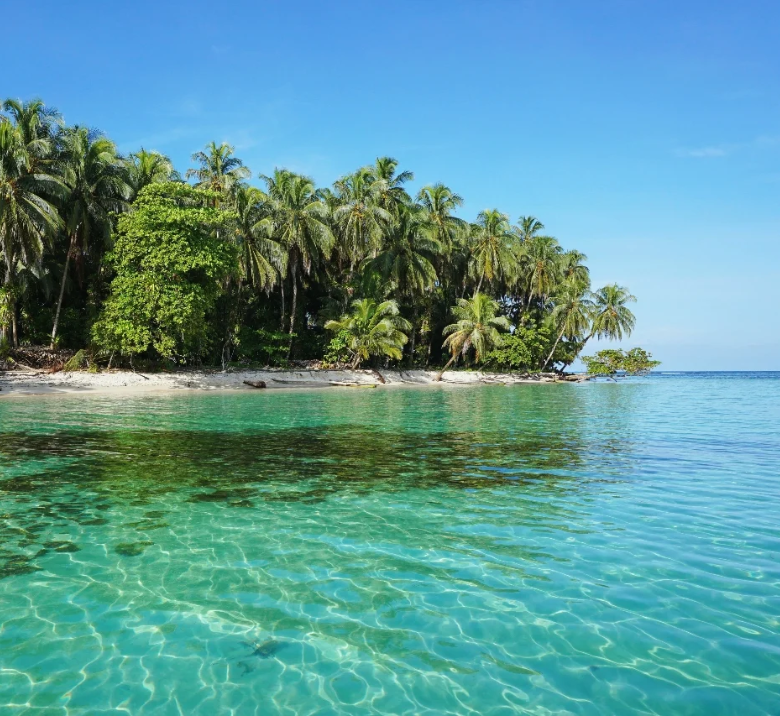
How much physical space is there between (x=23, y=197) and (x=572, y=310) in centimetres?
4413

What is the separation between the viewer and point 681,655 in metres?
3.75

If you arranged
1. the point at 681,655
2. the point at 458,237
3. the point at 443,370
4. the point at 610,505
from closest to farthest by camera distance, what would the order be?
1. the point at 681,655
2. the point at 610,505
3. the point at 443,370
4. the point at 458,237

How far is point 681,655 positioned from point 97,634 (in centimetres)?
407

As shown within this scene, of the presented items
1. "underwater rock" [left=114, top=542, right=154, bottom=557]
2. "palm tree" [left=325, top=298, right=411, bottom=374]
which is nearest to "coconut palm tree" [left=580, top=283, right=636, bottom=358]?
"palm tree" [left=325, top=298, right=411, bottom=374]

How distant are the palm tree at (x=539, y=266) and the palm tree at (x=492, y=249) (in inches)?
115

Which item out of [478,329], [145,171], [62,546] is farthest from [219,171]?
[62,546]

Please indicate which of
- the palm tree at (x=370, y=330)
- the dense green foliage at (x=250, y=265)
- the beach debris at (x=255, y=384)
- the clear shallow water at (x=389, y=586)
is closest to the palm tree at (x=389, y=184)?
the dense green foliage at (x=250, y=265)

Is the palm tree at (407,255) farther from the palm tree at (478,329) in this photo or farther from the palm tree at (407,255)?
the palm tree at (478,329)

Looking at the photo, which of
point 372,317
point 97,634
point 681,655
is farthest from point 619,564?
point 372,317

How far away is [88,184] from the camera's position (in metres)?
31.8

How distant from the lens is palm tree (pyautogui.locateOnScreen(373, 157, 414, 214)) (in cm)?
4225

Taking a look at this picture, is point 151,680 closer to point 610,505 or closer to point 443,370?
point 610,505

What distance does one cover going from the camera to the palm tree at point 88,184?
31188 mm

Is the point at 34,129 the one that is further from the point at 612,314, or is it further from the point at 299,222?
the point at 612,314
